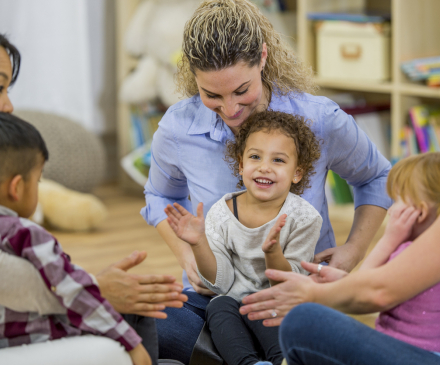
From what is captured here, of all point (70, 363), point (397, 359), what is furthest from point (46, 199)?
point (397, 359)

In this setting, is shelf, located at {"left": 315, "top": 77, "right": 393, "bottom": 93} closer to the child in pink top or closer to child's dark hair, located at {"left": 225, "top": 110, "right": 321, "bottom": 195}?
child's dark hair, located at {"left": 225, "top": 110, "right": 321, "bottom": 195}

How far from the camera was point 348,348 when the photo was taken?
1.05m

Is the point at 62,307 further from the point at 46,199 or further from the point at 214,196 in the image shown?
the point at 46,199

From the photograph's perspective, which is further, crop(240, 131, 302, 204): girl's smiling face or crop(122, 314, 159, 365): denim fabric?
crop(240, 131, 302, 204): girl's smiling face

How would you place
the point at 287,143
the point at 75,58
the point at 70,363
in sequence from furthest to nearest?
the point at 75,58, the point at 287,143, the point at 70,363

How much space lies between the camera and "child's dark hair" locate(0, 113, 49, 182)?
1.02 meters

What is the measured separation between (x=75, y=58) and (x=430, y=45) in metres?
1.84

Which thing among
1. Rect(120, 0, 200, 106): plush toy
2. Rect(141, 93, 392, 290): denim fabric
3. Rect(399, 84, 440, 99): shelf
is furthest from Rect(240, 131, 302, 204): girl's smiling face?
Rect(120, 0, 200, 106): plush toy

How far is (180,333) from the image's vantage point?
4.67ft

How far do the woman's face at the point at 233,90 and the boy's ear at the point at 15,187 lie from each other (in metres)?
0.47

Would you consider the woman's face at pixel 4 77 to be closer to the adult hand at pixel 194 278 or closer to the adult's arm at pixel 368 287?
the adult hand at pixel 194 278

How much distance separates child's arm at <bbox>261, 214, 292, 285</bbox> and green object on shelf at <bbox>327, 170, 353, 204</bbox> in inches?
66.8

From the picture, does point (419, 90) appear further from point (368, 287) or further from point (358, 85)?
point (368, 287)

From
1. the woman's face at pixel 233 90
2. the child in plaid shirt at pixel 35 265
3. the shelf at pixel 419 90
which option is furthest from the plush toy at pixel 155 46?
the child in plaid shirt at pixel 35 265
